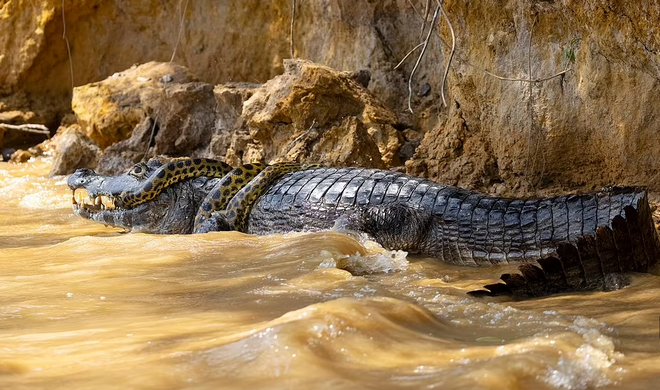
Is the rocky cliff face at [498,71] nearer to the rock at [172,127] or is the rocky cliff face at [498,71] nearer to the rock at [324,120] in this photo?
the rock at [324,120]

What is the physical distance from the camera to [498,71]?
19.1 ft

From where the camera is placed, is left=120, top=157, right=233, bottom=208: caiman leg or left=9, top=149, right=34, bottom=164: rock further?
left=9, top=149, right=34, bottom=164: rock

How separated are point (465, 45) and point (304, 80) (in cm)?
164

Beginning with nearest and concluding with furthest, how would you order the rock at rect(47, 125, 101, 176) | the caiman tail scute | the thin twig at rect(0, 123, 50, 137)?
the caiman tail scute, the rock at rect(47, 125, 101, 176), the thin twig at rect(0, 123, 50, 137)

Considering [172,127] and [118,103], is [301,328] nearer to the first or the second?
[172,127]

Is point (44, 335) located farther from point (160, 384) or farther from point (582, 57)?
point (582, 57)

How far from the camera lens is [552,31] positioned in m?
5.37

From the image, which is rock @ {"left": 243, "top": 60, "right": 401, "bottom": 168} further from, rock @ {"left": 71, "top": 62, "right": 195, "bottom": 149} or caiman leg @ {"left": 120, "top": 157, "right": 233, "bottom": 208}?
rock @ {"left": 71, "top": 62, "right": 195, "bottom": 149}

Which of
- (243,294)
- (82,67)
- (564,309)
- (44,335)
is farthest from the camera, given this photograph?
(82,67)

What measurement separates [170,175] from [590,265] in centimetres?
392

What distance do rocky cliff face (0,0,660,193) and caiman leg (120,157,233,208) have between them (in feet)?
3.44

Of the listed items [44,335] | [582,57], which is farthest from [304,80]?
[44,335]

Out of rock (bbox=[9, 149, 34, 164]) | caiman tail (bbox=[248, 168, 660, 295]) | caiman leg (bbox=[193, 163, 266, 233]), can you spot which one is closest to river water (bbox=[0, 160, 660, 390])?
caiman tail (bbox=[248, 168, 660, 295])

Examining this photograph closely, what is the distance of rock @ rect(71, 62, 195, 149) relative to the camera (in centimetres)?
945
